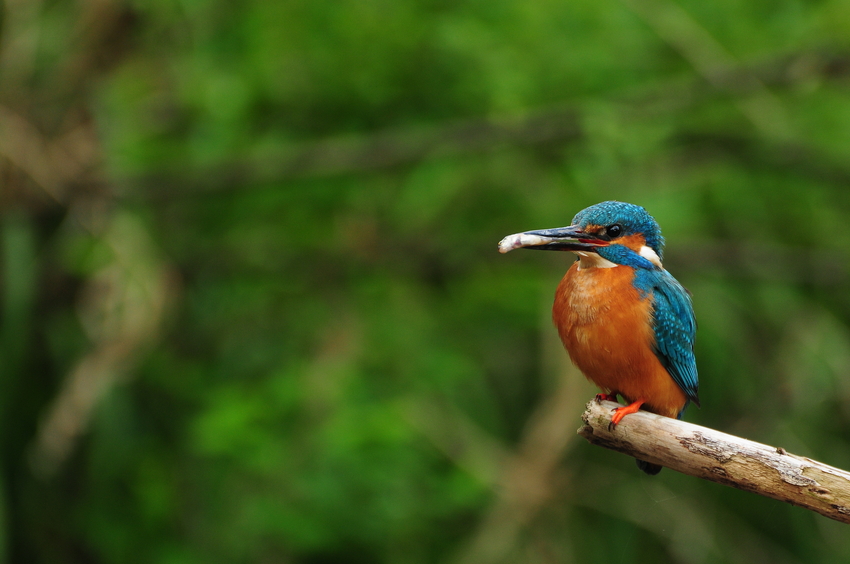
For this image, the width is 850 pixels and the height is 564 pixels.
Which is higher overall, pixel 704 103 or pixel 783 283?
pixel 704 103

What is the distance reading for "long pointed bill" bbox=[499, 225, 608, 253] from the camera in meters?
1.01

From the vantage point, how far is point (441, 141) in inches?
183

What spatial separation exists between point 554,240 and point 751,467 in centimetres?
45

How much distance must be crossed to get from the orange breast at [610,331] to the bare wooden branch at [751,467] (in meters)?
0.25

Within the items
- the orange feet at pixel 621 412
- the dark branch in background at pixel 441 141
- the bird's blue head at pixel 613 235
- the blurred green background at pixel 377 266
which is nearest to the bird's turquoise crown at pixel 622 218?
the bird's blue head at pixel 613 235

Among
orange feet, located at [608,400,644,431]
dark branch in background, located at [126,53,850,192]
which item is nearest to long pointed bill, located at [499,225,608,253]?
orange feet, located at [608,400,644,431]

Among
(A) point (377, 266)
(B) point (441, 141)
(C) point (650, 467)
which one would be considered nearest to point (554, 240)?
(C) point (650, 467)

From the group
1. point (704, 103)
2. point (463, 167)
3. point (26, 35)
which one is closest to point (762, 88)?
point (704, 103)

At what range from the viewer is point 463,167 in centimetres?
519

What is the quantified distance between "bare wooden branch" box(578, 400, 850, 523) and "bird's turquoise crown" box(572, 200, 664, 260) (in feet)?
1.14

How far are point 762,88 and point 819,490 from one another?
143 inches

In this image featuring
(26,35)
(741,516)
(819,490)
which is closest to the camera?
(819,490)

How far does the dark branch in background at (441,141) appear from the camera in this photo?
445 cm

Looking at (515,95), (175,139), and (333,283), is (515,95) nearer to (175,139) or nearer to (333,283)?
(333,283)
